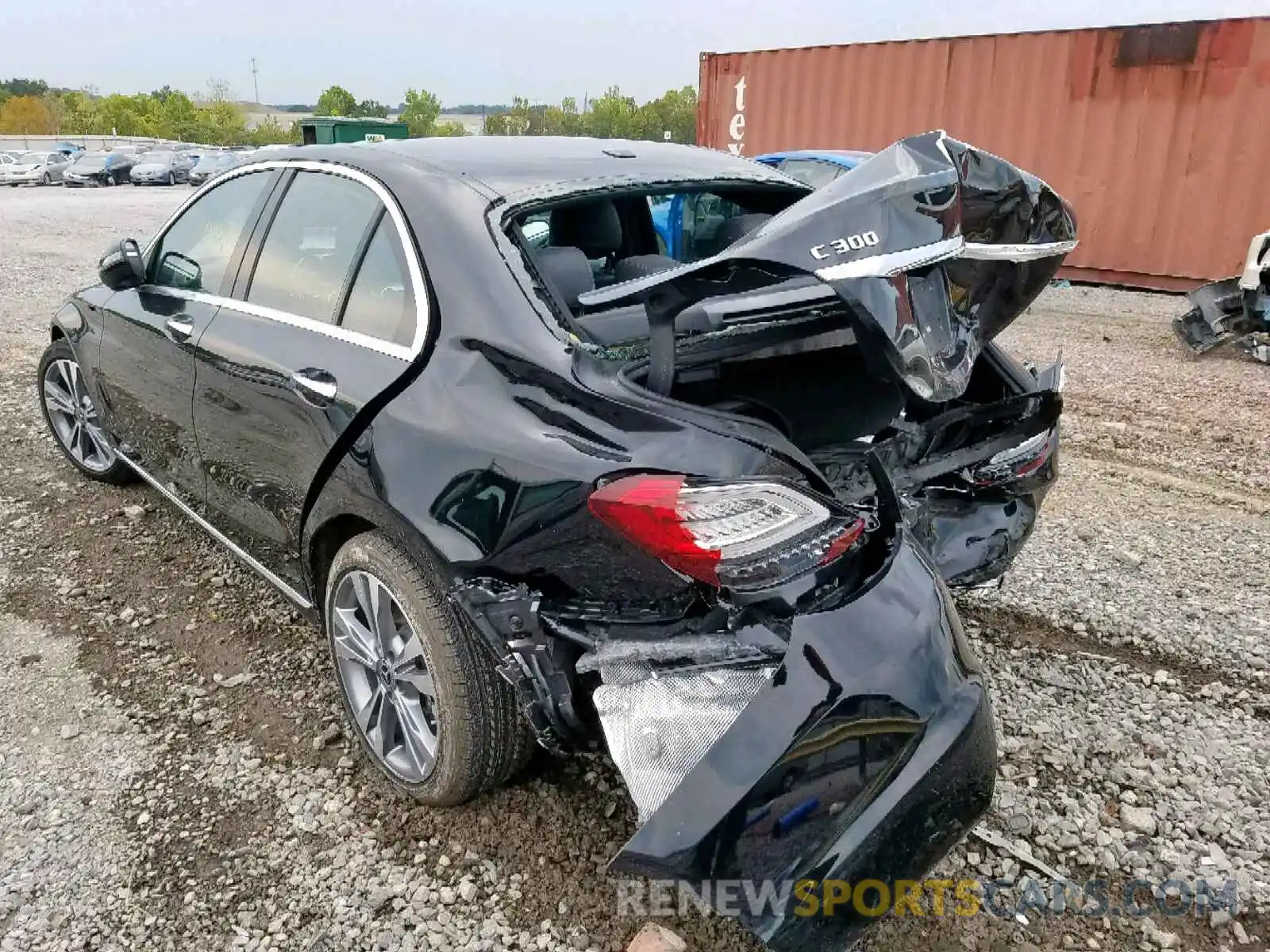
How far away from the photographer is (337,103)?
86375mm

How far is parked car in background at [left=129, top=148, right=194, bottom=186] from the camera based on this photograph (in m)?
31.4

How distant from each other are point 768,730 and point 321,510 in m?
1.38

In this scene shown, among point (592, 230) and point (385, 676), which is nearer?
point (385, 676)

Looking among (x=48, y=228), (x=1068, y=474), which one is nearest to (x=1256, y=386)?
(x=1068, y=474)

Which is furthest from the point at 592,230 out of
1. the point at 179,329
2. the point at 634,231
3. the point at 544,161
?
the point at 179,329

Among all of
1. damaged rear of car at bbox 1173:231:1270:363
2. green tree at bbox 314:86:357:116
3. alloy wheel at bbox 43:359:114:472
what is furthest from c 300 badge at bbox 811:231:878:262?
green tree at bbox 314:86:357:116

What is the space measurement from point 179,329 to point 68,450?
77.0 inches

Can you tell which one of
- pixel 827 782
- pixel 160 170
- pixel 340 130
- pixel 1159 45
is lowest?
pixel 827 782

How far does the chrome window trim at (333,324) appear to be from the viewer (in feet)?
7.34

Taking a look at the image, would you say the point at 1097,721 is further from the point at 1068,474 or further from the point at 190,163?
the point at 190,163

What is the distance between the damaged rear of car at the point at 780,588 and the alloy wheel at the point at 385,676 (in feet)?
1.26

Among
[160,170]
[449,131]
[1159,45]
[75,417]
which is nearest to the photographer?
[75,417]

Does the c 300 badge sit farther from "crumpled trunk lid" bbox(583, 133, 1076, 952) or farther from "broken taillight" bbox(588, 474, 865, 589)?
"broken taillight" bbox(588, 474, 865, 589)

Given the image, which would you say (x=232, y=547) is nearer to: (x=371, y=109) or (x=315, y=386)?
(x=315, y=386)
